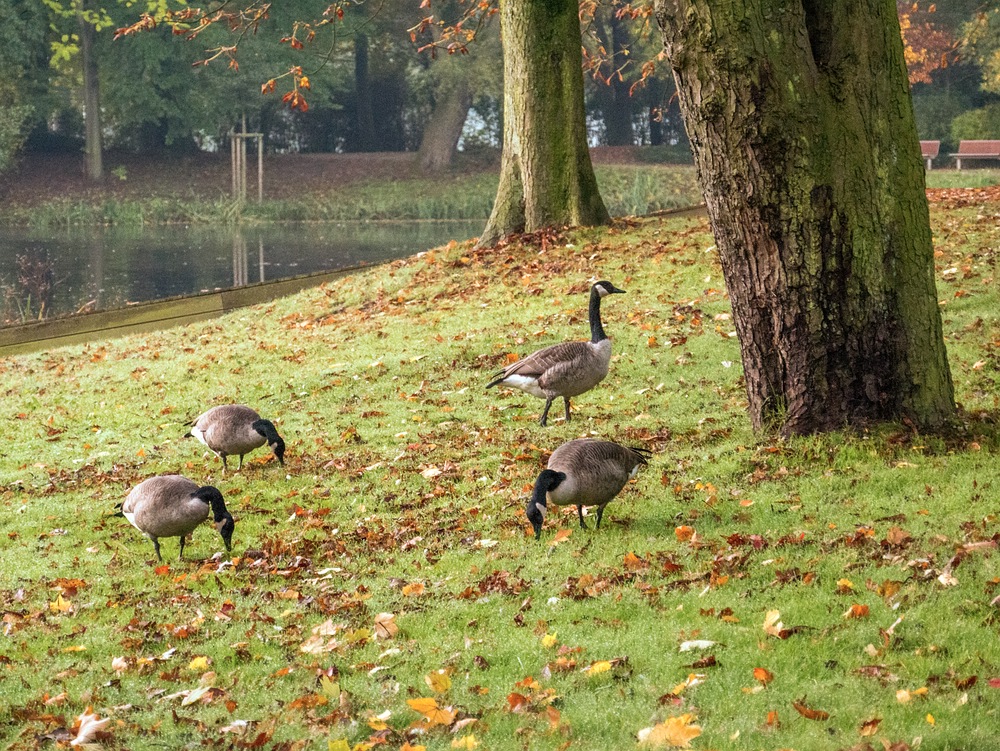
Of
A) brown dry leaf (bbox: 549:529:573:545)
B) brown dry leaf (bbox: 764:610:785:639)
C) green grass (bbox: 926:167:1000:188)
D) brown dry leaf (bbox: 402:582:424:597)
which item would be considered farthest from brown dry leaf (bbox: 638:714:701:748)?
green grass (bbox: 926:167:1000:188)

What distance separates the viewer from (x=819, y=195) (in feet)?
30.1

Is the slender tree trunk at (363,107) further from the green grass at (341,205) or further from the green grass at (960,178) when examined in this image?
the green grass at (960,178)

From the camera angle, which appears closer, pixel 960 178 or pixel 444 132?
pixel 960 178

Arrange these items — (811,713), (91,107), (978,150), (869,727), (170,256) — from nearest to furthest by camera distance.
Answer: (869,727) → (811,713) → (170,256) → (978,150) → (91,107)

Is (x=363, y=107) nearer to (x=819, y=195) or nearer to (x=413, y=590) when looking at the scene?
(x=819, y=195)

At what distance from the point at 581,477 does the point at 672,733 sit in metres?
3.04

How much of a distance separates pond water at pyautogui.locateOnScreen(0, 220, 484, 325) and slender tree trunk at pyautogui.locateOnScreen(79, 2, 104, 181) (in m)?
11.6

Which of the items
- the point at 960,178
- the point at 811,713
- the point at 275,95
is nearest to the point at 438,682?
the point at 811,713

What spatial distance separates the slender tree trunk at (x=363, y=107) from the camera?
230 ft

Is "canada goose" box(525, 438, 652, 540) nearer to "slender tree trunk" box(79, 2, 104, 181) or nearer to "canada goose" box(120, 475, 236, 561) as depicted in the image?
"canada goose" box(120, 475, 236, 561)

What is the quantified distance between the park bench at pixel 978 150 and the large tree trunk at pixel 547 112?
3474 cm

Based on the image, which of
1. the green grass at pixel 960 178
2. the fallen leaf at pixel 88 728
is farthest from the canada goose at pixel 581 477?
the green grass at pixel 960 178

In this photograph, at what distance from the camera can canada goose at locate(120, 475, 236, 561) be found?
8.95 metres

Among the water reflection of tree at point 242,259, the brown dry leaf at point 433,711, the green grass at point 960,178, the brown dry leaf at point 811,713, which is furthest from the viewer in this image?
the green grass at point 960,178
